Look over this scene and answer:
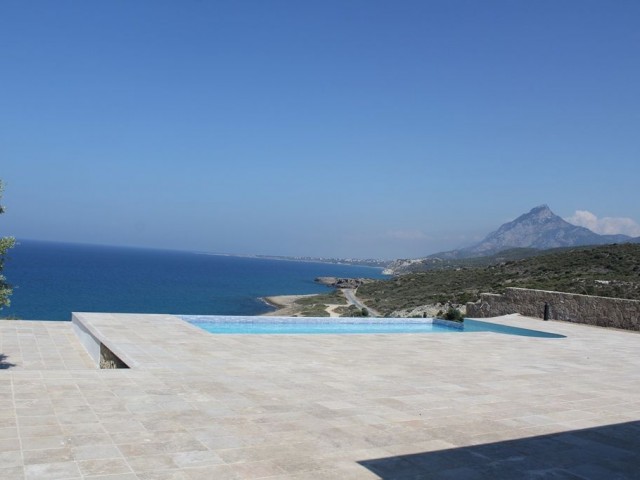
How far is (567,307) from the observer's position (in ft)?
58.5

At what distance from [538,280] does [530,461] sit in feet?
112

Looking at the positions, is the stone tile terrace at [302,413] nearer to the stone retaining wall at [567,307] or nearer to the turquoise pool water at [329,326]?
the turquoise pool water at [329,326]

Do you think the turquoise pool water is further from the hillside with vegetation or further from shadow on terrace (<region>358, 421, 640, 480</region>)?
the hillside with vegetation

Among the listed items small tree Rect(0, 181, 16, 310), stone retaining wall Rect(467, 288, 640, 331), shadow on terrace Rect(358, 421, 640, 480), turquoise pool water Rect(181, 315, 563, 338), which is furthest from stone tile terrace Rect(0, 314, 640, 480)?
stone retaining wall Rect(467, 288, 640, 331)

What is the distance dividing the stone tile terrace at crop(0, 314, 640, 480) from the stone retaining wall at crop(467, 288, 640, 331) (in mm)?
6615

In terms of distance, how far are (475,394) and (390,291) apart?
54047 mm

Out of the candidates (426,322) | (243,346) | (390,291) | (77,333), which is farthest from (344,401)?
(390,291)

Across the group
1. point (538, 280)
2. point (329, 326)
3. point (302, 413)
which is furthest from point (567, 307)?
point (538, 280)

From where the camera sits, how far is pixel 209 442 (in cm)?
474

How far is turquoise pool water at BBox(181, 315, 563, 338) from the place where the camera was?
14922mm

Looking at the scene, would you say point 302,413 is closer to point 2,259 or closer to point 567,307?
point 2,259

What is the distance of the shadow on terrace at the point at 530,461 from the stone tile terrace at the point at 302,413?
19 mm

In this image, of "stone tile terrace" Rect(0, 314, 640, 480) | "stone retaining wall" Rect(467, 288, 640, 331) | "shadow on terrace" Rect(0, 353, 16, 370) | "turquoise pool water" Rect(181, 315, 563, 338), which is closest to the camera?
"stone tile terrace" Rect(0, 314, 640, 480)

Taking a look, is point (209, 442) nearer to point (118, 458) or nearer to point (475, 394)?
point (118, 458)
